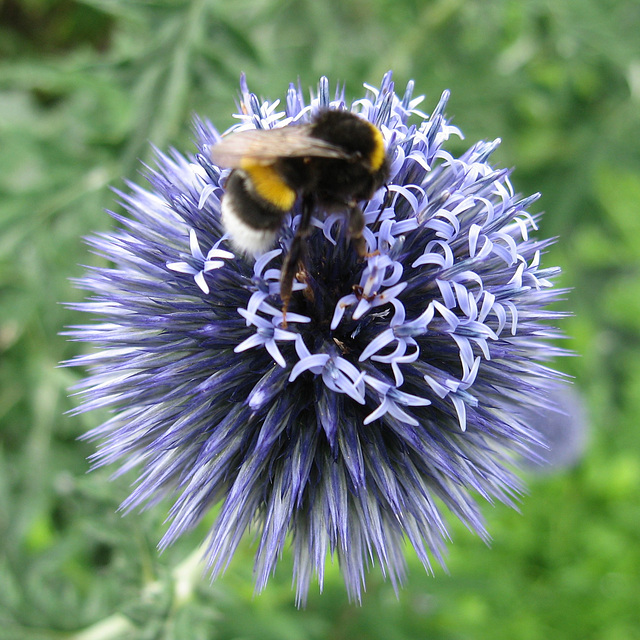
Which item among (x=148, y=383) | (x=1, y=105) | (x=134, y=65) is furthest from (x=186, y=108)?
(x=148, y=383)

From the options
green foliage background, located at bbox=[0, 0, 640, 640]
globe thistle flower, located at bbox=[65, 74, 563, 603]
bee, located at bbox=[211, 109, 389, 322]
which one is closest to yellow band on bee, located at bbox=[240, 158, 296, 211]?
bee, located at bbox=[211, 109, 389, 322]

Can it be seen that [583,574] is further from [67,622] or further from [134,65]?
[134,65]

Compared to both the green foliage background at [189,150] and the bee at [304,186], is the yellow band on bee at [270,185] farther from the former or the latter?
the green foliage background at [189,150]

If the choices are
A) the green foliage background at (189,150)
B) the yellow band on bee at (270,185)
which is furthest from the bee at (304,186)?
the green foliage background at (189,150)

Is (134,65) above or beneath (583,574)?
above

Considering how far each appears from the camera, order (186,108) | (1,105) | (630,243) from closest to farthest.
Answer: (186,108) → (1,105) → (630,243)

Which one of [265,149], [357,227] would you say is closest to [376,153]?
[357,227]
